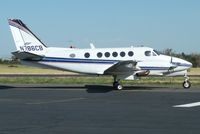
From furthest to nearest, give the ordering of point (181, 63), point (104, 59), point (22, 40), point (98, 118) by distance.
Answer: point (22, 40)
point (104, 59)
point (181, 63)
point (98, 118)

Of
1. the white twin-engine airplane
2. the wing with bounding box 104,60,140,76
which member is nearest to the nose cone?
the white twin-engine airplane

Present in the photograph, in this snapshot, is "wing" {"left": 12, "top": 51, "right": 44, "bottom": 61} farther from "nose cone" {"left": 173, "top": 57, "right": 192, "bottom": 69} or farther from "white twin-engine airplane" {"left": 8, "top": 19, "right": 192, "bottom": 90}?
"nose cone" {"left": 173, "top": 57, "right": 192, "bottom": 69}

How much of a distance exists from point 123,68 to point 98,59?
89.2 inches

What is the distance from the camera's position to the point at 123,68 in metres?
30.0

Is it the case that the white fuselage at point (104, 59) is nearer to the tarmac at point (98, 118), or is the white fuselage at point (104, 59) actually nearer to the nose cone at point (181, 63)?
the nose cone at point (181, 63)

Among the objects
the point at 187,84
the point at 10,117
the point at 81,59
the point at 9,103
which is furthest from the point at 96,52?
the point at 10,117

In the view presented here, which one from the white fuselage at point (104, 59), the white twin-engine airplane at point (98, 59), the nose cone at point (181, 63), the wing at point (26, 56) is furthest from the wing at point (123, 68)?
the wing at point (26, 56)

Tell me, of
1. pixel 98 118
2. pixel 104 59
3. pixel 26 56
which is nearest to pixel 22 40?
pixel 26 56

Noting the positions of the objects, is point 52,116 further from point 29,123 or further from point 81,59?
point 81,59

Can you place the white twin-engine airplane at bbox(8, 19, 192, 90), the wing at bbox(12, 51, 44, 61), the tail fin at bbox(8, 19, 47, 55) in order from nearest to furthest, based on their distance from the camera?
the white twin-engine airplane at bbox(8, 19, 192, 90) < the wing at bbox(12, 51, 44, 61) < the tail fin at bbox(8, 19, 47, 55)

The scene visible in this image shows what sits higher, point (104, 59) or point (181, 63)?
point (104, 59)

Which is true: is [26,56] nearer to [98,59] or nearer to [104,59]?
[98,59]

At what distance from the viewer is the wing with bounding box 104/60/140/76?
29.1m


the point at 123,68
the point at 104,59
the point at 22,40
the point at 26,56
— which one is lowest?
the point at 123,68
